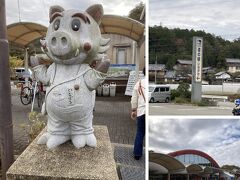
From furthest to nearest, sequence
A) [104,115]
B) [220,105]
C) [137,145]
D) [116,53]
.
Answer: [116,53] → [104,115] → [220,105] → [137,145]

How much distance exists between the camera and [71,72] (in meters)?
2.49

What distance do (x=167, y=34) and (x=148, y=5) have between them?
33.4 inches

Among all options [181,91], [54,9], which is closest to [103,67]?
[54,9]

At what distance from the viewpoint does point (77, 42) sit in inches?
93.0

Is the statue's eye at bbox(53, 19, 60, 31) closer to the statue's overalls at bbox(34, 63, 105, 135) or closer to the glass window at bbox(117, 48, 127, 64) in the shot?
the statue's overalls at bbox(34, 63, 105, 135)

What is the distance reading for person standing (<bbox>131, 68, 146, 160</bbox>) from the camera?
12.0 ft

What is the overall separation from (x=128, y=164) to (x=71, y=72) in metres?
1.80

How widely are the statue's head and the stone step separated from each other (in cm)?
160

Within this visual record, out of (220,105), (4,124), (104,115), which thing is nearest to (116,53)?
(104,115)

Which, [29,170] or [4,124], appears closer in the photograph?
[29,170]

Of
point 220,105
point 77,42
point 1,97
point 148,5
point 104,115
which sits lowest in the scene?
point 104,115

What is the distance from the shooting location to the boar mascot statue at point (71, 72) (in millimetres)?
2381

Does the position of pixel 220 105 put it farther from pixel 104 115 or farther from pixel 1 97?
pixel 1 97

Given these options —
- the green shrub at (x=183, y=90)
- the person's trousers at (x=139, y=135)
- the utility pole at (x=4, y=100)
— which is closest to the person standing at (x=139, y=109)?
the person's trousers at (x=139, y=135)
